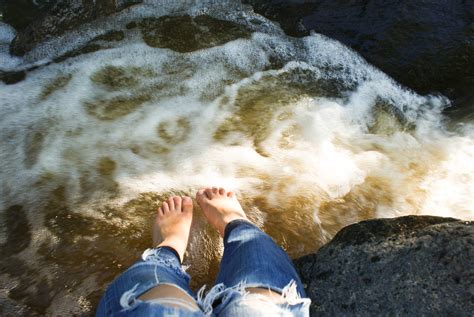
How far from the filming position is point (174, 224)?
8.33 ft

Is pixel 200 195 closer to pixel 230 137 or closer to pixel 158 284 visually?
pixel 230 137

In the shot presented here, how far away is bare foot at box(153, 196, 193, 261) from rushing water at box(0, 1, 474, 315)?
99 mm

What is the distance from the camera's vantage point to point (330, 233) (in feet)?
8.83

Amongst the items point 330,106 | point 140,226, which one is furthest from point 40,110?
point 330,106

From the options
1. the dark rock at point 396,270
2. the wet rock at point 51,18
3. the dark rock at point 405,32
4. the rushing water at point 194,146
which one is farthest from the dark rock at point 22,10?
the dark rock at point 396,270

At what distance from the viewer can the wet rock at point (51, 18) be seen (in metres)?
4.07

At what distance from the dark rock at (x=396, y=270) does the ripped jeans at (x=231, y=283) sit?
204 mm

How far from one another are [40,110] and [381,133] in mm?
2715

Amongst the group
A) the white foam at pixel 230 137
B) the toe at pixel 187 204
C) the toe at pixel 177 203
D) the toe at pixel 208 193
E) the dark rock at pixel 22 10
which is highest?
the dark rock at pixel 22 10

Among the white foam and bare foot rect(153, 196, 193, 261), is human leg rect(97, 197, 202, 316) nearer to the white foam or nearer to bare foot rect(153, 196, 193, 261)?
bare foot rect(153, 196, 193, 261)

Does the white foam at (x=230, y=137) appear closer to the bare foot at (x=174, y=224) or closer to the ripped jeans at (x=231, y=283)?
the bare foot at (x=174, y=224)

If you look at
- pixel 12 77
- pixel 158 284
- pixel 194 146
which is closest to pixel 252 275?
pixel 158 284

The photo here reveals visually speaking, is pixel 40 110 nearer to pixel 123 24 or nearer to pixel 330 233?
pixel 123 24

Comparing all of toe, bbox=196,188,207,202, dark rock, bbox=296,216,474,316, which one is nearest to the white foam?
toe, bbox=196,188,207,202
